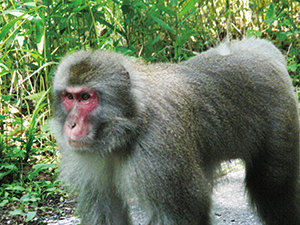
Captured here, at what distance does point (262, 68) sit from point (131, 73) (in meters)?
1.49

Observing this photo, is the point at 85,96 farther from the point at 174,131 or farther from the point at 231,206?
the point at 231,206

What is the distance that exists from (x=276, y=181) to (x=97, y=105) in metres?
2.01

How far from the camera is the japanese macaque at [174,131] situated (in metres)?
3.25

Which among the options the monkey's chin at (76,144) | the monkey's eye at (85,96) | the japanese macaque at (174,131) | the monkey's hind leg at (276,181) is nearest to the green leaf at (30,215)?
the japanese macaque at (174,131)

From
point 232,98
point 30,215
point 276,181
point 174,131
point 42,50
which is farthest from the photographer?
point 42,50

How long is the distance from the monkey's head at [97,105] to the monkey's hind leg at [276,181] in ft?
5.13

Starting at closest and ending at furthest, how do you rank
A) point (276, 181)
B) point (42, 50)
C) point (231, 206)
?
point (276, 181), point (231, 206), point (42, 50)

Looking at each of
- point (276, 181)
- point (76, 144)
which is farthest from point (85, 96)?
point (276, 181)

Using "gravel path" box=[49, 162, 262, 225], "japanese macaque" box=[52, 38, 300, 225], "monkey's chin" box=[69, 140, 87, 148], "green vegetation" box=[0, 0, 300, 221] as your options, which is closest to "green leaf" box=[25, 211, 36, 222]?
"green vegetation" box=[0, 0, 300, 221]

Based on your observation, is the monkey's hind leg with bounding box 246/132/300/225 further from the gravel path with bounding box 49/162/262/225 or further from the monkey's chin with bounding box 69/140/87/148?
the monkey's chin with bounding box 69/140/87/148

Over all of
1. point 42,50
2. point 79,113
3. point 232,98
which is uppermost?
point 79,113

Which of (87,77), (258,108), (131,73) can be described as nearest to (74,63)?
(87,77)

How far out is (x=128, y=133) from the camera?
328 cm

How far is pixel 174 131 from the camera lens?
346 centimetres
